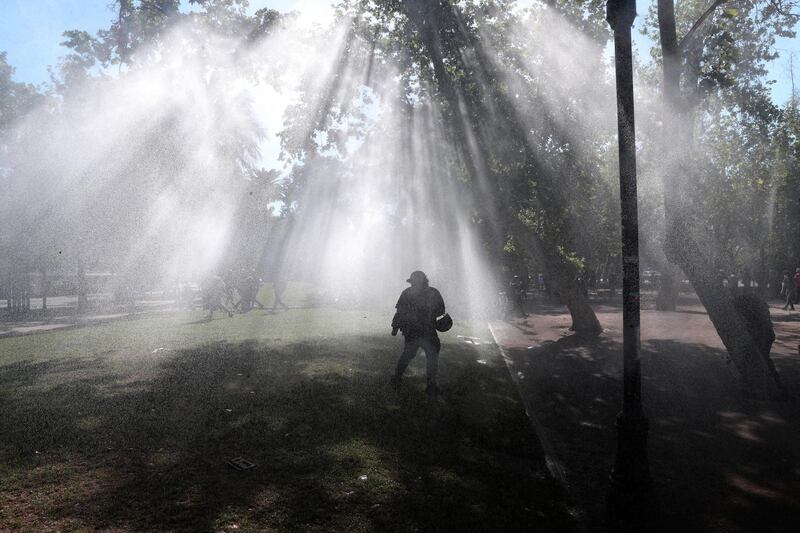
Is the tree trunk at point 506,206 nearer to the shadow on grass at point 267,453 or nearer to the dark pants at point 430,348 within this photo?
the shadow on grass at point 267,453

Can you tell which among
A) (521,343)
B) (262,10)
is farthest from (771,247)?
(262,10)

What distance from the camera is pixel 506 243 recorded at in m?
23.9

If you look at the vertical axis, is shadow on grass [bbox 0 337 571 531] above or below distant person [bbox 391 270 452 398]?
below

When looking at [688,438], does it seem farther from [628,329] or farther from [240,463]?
[240,463]

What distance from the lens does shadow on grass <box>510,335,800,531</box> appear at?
4672mm

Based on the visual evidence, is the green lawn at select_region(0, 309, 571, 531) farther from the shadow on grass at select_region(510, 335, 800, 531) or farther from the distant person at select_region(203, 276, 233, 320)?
the distant person at select_region(203, 276, 233, 320)

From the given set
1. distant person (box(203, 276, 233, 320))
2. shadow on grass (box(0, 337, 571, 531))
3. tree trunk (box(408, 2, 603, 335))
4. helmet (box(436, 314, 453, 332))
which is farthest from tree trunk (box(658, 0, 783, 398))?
distant person (box(203, 276, 233, 320))

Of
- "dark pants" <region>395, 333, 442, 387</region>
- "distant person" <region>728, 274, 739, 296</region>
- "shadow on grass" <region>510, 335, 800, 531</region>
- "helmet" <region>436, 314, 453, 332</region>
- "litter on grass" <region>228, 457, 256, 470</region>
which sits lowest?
"shadow on grass" <region>510, 335, 800, 531</region>

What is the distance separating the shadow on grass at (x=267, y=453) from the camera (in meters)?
4.16

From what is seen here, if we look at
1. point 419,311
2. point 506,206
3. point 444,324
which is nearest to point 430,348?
point 444,324

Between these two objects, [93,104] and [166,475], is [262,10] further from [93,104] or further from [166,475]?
[166,475]

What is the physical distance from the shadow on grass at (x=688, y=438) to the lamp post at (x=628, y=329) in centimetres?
26

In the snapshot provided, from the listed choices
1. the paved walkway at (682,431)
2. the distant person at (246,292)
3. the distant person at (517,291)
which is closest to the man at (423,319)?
the paved walkway at (682,431)

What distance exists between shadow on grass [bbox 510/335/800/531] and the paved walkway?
0.01 m
